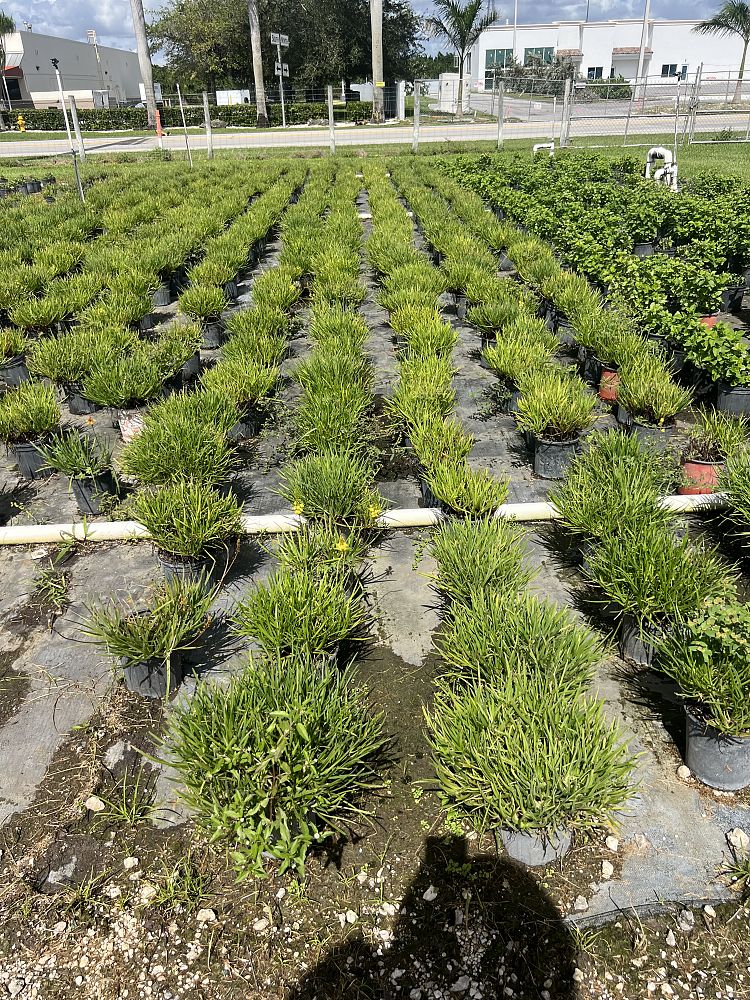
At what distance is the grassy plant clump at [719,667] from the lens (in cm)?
221

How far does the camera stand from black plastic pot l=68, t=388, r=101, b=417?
18.0 ft

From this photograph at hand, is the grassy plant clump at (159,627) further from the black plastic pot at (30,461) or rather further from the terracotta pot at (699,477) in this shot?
the terracotta pot at (699,477)

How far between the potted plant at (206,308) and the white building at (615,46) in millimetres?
59327

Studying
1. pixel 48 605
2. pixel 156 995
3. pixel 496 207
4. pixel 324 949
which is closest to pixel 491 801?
pixel 324 949

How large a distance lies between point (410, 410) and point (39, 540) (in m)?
2.45

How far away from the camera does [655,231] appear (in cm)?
882

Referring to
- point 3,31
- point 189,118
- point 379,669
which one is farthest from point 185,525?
point 3,31

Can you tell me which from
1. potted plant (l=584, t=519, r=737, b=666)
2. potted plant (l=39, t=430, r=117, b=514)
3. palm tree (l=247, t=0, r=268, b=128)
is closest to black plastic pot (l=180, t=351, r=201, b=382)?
potted plant (l=39, t=430, r=117, b=514)

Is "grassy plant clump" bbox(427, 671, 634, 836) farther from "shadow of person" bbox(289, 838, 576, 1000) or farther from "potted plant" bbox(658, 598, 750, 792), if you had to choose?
"potted plant" bbox(658, 598, 750, 792)

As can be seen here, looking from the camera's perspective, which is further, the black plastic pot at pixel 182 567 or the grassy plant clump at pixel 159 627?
the black plastic pot at pixel 182 567

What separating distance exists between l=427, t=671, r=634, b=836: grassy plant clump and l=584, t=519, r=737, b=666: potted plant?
661mm

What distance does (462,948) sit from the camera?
195cm

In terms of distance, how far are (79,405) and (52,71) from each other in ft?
213

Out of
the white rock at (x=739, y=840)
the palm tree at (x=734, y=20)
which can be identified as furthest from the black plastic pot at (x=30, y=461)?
the palm tree at (x=734, y=20)
